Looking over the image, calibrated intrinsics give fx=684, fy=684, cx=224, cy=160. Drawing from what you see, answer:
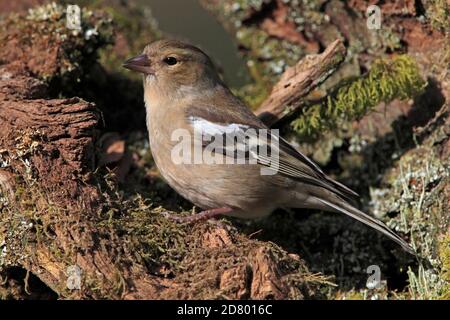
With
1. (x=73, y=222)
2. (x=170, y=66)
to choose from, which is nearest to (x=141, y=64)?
(x=170, y=66)

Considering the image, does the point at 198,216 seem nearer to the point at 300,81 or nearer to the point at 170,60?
the point at 170,60

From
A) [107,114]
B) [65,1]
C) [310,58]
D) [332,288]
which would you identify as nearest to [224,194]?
[332,288]

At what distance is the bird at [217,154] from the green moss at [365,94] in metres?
0.56

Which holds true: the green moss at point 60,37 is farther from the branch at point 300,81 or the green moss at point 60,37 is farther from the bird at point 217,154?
the branch at point 300,81

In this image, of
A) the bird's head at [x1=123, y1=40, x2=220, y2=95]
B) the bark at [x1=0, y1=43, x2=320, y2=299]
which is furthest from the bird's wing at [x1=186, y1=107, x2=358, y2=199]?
the bark at [x1=0, y1=43, x2=320, y2=299]

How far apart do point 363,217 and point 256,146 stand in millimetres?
1056

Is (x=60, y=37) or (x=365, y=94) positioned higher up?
(x=60, y=37)

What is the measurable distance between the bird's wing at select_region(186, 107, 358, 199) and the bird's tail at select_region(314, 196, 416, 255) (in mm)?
91

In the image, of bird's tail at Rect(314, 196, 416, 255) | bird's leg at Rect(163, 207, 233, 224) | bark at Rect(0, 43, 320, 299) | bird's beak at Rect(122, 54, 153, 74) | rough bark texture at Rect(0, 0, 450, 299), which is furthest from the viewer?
bird's beak at Rect(122, 54, 153, 74)

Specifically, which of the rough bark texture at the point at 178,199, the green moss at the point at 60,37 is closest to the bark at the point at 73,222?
the rough bark texture at the point at 178,199

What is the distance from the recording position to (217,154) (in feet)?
18.3

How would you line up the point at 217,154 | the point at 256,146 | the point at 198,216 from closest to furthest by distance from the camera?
the point at 198,216
the point at 217,154
the point at 256,146

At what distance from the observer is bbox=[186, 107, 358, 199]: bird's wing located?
223 inches

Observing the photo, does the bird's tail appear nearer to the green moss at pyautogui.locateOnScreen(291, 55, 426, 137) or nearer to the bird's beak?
the green moss at pyautogui.locateOnScreen(291, 55, 426, 137)
